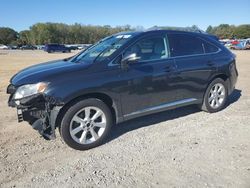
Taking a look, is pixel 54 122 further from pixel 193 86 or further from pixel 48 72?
pixel 193 86

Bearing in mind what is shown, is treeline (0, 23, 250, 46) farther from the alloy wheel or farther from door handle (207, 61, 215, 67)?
the alloy wheel

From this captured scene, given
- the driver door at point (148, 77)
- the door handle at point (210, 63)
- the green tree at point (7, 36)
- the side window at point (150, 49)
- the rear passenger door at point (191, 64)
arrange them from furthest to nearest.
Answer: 1. the green tree at point (7, 36)
2. the door handle at point (210, 63)
3. the rear passenger door at point (191, 64)
4. the side window at point (150, 49)
5. the driver door at point (148, 77)

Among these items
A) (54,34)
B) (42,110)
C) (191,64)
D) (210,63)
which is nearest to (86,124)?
(42,110)

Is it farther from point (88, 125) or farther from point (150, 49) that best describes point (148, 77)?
point (88, 125)

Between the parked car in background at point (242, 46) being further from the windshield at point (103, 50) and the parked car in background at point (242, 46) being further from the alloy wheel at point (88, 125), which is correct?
the alloy wheel at point (88, 125)

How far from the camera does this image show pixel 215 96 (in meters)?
6.21

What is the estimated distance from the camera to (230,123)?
217 inches

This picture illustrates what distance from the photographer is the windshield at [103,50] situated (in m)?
4.81

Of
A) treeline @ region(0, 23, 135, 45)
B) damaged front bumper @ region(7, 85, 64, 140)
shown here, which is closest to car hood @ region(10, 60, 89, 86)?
damaged front bumper @ region(7, 85, 64, 140)

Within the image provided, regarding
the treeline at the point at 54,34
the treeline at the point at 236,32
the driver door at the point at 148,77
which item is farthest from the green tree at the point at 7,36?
the driver door at the point at 148,77

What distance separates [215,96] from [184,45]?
1442 millimetres

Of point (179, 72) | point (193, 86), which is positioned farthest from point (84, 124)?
point (193, 86)

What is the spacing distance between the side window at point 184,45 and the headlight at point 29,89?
2541 millimetres

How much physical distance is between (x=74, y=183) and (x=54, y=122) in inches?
41.4
